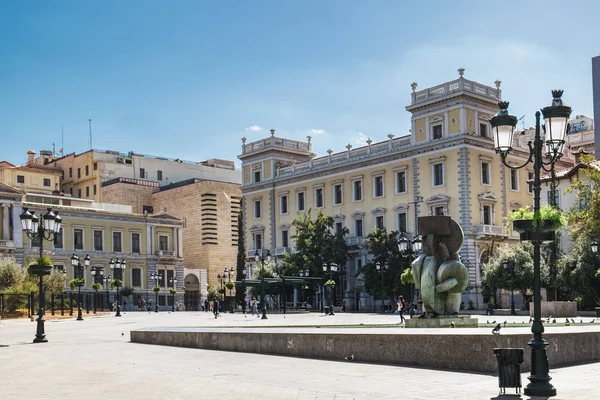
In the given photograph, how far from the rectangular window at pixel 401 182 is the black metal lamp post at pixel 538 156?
1908 inches

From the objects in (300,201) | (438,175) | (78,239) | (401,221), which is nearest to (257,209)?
(300,201)

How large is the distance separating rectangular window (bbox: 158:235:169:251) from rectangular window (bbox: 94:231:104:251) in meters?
6.59

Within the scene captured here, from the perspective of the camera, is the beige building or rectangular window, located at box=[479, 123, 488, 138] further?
rectangular window, located at box=[479, 123, 488, 138]

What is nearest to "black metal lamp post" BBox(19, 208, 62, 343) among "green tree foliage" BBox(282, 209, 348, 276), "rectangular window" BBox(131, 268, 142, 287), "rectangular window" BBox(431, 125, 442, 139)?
"rectangular window" BBox(431, 125, 442, 139)

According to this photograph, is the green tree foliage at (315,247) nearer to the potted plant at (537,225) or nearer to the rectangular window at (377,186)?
the rectangular window at (377,186)

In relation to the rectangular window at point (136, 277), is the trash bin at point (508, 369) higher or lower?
higher

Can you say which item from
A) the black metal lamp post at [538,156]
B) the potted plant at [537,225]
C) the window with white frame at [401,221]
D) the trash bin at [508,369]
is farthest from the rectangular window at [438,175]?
the trash bin at [508,369]

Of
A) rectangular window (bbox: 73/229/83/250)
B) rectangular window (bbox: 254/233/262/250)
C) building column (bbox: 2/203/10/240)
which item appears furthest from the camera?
rectangular window (bbox: 254/233/262/250)

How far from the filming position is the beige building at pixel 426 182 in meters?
56.2

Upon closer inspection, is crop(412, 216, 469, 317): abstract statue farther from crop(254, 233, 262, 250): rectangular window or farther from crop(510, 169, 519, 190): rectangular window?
crop(254, 233, 262, 250): rectangular window

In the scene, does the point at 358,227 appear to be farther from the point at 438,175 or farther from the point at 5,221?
the point at 5,221

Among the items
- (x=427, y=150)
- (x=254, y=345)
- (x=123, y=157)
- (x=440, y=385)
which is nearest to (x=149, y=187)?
(x=123, y=157)

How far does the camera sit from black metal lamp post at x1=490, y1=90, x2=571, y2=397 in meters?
10.4

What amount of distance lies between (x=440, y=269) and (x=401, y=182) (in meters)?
43.7
